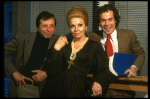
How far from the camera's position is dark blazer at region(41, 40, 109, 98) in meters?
1.60

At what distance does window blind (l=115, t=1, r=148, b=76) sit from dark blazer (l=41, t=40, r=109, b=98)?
4.00 ft

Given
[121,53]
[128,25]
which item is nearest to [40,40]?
[121,53]

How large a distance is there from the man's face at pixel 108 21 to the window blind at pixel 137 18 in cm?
66

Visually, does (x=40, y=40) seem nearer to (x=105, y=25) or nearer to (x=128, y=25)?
(x=105, y=25)

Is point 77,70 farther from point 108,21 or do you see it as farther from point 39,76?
point 108,21

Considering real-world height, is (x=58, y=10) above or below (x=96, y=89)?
above

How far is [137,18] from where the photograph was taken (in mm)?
2562

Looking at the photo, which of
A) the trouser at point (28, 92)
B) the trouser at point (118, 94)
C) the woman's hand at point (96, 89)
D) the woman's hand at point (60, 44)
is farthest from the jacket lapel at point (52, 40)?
the trouser at point (118, 94)

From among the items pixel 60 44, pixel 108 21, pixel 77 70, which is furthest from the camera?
pixel 108 21

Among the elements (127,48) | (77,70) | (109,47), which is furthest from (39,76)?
(127,48)

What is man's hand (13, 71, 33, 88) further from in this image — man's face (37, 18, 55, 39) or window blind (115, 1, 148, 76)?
window blind (115, 1, 148, 76)

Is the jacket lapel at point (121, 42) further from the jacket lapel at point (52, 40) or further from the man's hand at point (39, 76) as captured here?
the man's hand at point (39, 76)

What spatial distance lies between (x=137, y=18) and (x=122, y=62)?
3.72 ft

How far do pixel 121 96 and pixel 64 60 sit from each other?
0.95 metres
